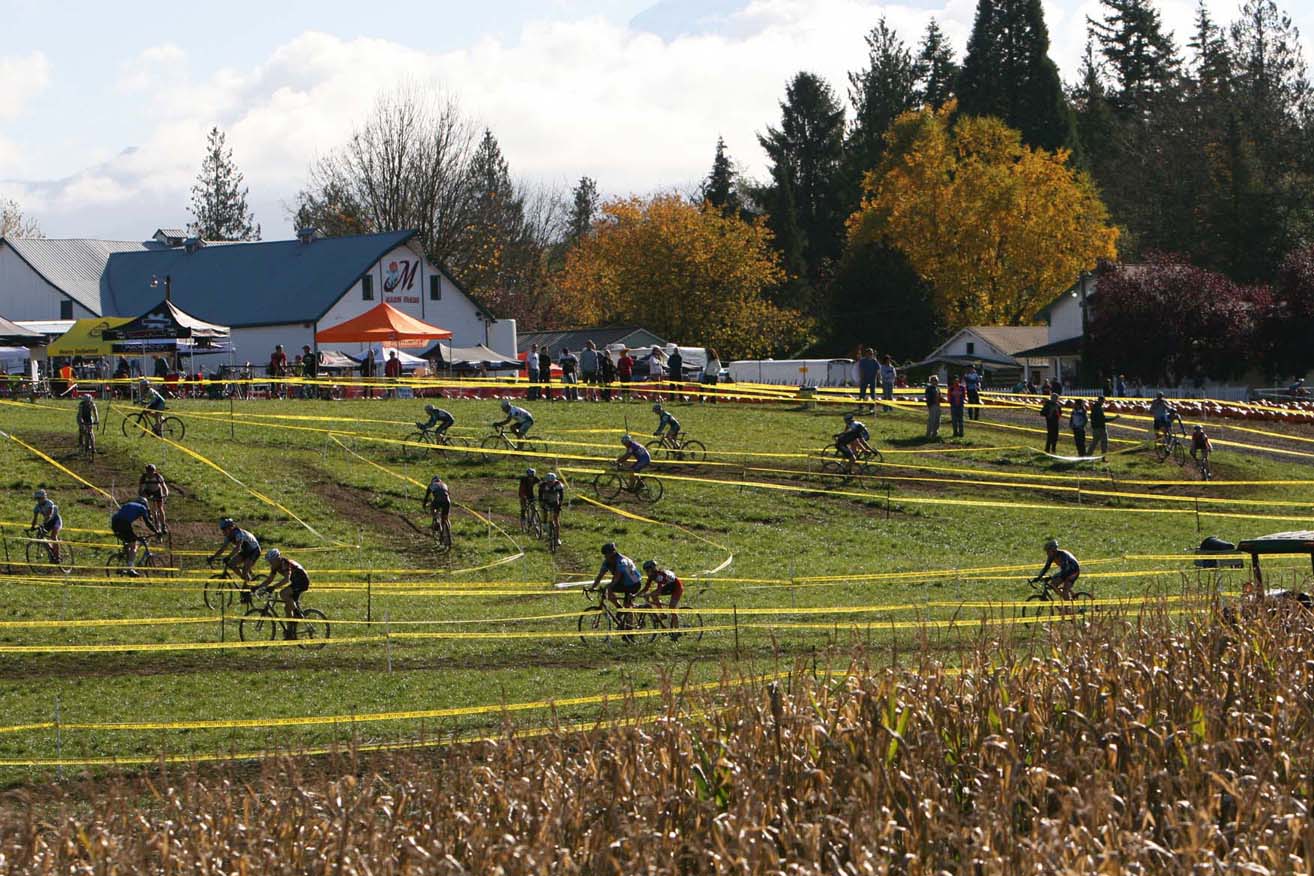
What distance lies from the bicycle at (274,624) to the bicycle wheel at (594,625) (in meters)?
3.76

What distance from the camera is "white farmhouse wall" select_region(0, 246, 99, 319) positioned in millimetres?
85250

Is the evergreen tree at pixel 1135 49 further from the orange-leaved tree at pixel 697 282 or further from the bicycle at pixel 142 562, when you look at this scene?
the bicycle at pixel 142 562

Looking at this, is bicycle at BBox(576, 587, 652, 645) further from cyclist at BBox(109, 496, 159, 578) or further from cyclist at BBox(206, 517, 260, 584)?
cyclist at BBox(109, 496, 159, 578)

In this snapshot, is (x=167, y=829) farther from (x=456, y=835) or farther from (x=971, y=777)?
(x=971, y=777)

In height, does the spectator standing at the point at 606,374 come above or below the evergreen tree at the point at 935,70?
below

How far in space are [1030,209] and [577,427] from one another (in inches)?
2042

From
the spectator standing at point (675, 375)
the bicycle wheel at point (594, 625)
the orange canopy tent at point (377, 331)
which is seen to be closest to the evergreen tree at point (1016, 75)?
the spectator standing at point (675, 375)

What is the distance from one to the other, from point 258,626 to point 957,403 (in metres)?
26.2

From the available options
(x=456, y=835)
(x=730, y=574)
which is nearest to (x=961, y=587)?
(x=730, y=574)

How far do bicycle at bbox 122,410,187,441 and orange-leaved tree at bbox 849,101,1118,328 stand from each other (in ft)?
194

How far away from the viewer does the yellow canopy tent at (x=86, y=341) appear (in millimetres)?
52781

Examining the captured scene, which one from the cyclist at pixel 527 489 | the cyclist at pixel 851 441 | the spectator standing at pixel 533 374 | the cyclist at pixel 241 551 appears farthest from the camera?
the spectator standing at pixel 533 374

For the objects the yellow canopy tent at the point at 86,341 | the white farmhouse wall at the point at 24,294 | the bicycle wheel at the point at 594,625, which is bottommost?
the bicycle wheel at the point at 594,625

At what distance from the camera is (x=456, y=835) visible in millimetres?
10781
